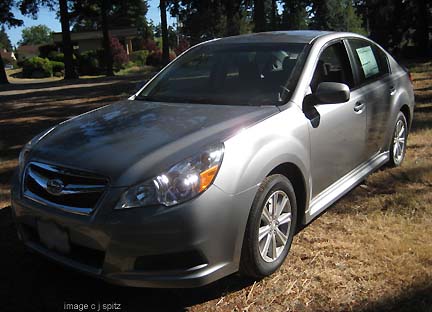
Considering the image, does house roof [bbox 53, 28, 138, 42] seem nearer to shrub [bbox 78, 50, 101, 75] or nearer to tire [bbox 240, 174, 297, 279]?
shrub [bbox 78, 50, 101, 75]

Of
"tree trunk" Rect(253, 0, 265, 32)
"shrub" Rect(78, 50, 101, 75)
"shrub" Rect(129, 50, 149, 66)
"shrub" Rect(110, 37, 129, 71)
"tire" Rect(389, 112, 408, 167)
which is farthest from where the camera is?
"shrub" Rect(129, 50, 149, 66)

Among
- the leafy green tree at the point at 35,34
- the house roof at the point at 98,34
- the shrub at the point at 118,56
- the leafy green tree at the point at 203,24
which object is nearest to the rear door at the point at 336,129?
the leafy green tree at the point at 203,24

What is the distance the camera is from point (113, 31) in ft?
190

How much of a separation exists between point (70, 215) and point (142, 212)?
0.47 m

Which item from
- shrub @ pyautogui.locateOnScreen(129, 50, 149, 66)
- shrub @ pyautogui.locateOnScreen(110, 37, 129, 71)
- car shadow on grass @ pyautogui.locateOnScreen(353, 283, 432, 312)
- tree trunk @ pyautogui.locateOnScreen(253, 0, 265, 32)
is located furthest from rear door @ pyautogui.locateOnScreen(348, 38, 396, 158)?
shrub @ pyautogui.locateOnScreen(129, 50, 149, 66)

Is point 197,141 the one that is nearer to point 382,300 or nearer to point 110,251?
point 110,251

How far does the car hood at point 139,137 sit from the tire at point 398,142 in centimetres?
239

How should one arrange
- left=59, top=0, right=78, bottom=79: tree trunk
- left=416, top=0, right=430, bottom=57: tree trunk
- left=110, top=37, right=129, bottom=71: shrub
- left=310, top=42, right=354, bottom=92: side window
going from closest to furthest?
left=310, top=42, right=354, bottom=92: side window → left=416, top=0, right=430, bottom=57: tree trunk → left=59, top=0, right=78, bottom=79: tree trunk → left=110, top=37, right=129, bottom=71: shrub

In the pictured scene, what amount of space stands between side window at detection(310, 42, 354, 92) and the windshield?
27 centimetres

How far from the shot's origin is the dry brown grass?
310 centimetres

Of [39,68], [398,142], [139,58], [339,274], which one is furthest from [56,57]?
[339,274]

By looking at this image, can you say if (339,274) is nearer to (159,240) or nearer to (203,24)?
(159,240)

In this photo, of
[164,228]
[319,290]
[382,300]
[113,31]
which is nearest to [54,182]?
[164,228]

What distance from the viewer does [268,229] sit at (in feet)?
10.8
